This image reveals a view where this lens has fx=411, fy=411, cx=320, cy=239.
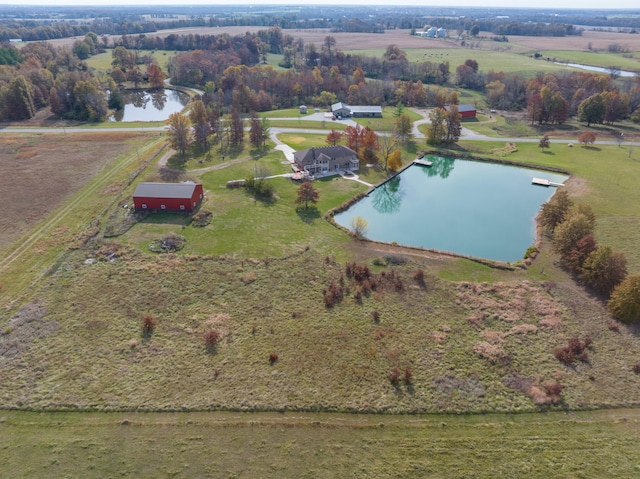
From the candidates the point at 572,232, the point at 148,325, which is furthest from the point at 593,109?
the point at 148,325

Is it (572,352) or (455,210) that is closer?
(572,352)

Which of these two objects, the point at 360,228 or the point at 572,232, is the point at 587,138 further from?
the point at 360,228

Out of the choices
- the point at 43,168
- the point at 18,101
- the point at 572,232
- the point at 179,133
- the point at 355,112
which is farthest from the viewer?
the point at 355,112

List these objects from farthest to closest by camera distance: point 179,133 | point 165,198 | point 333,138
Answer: point 333,138 < point 179,133 < point 165,198

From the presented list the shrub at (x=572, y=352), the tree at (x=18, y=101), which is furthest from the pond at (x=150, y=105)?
the shrub at (x=572, y=352)

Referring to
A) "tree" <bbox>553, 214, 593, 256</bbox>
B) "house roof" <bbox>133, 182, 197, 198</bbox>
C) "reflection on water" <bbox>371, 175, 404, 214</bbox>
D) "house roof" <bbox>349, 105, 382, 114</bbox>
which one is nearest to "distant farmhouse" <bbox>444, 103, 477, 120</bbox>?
"house roof" <bbox>349, 105, 382, 114</bbox>

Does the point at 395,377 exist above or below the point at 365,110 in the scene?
below

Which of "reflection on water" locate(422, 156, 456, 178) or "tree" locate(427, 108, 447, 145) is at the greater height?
"tree" locate(427, 108, 447, 145)

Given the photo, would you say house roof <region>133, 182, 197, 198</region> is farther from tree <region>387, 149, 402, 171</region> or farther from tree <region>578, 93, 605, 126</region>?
tree <region>578, 93, 605, 126</region>
